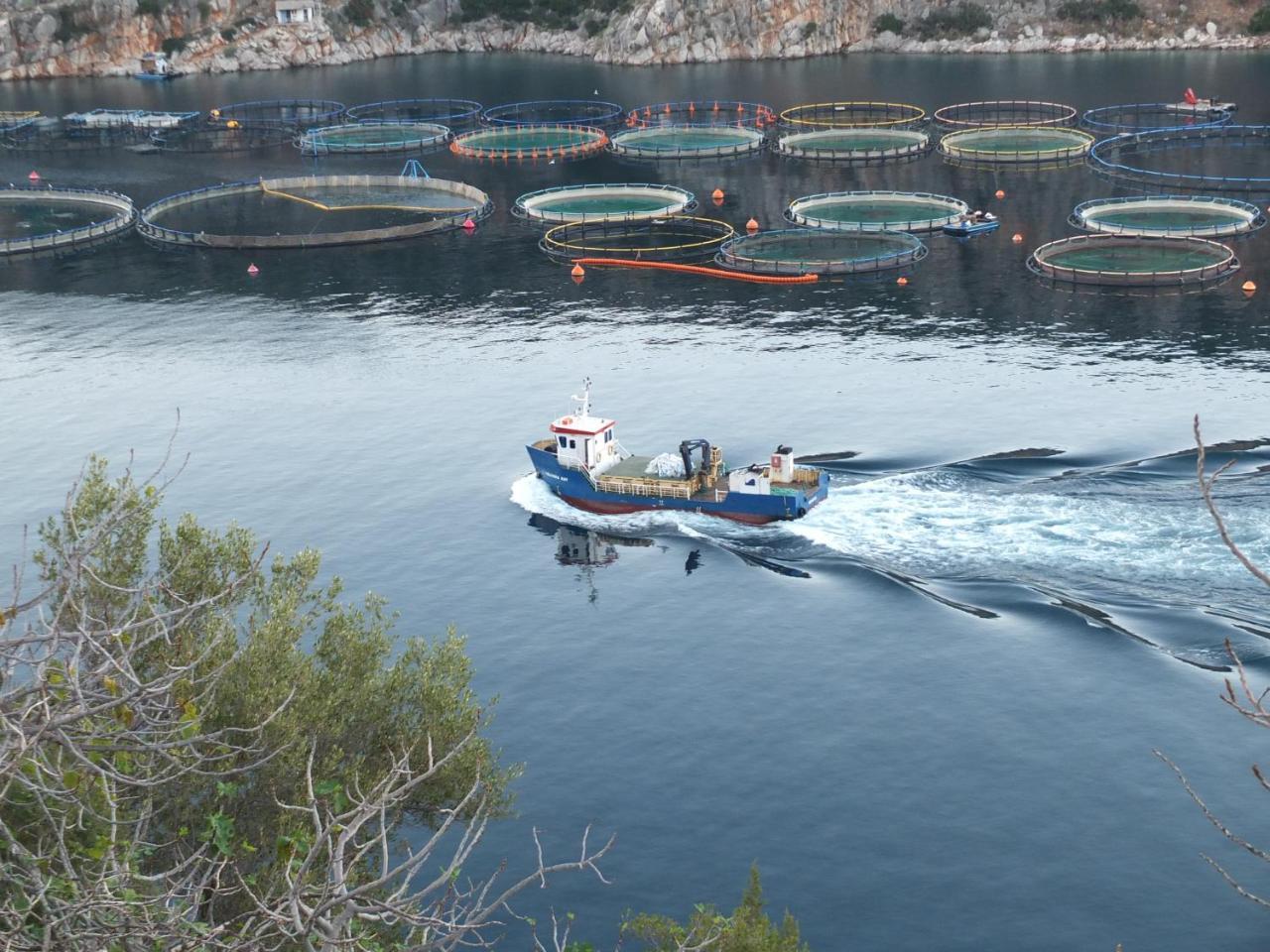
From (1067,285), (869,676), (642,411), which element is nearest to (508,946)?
(869,676)

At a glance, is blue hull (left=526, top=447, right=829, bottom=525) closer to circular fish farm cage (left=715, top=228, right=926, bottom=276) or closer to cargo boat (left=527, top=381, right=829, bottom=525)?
cargo boat (left=527, top=381, right=829, bottom=525)

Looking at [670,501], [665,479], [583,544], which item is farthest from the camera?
[665,479]

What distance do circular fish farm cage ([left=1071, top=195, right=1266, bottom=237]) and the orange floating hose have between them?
123 ft

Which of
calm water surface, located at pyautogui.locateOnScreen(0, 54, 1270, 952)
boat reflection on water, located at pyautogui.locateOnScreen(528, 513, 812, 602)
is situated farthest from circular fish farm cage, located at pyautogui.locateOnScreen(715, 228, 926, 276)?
boat reflection on water, located at pyautogui.locateOnScreen(528, 513, 812, 602)

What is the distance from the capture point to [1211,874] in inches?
→ 3049

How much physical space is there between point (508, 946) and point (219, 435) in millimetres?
79299

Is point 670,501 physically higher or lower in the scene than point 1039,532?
lower

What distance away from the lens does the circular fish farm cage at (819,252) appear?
182750 millimetres

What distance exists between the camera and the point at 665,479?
12325cm

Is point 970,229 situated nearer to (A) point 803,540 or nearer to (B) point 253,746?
(A) point 803,540

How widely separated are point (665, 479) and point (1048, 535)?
3005 centimetres

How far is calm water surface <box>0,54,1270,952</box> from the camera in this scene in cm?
8094

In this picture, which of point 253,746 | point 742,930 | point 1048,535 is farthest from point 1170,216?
point 253,746

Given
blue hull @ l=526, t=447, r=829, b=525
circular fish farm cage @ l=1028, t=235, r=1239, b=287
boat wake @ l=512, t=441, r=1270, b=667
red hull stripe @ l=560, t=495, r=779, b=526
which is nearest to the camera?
boat wake @ l=512, t=441, r=1270, b=667
